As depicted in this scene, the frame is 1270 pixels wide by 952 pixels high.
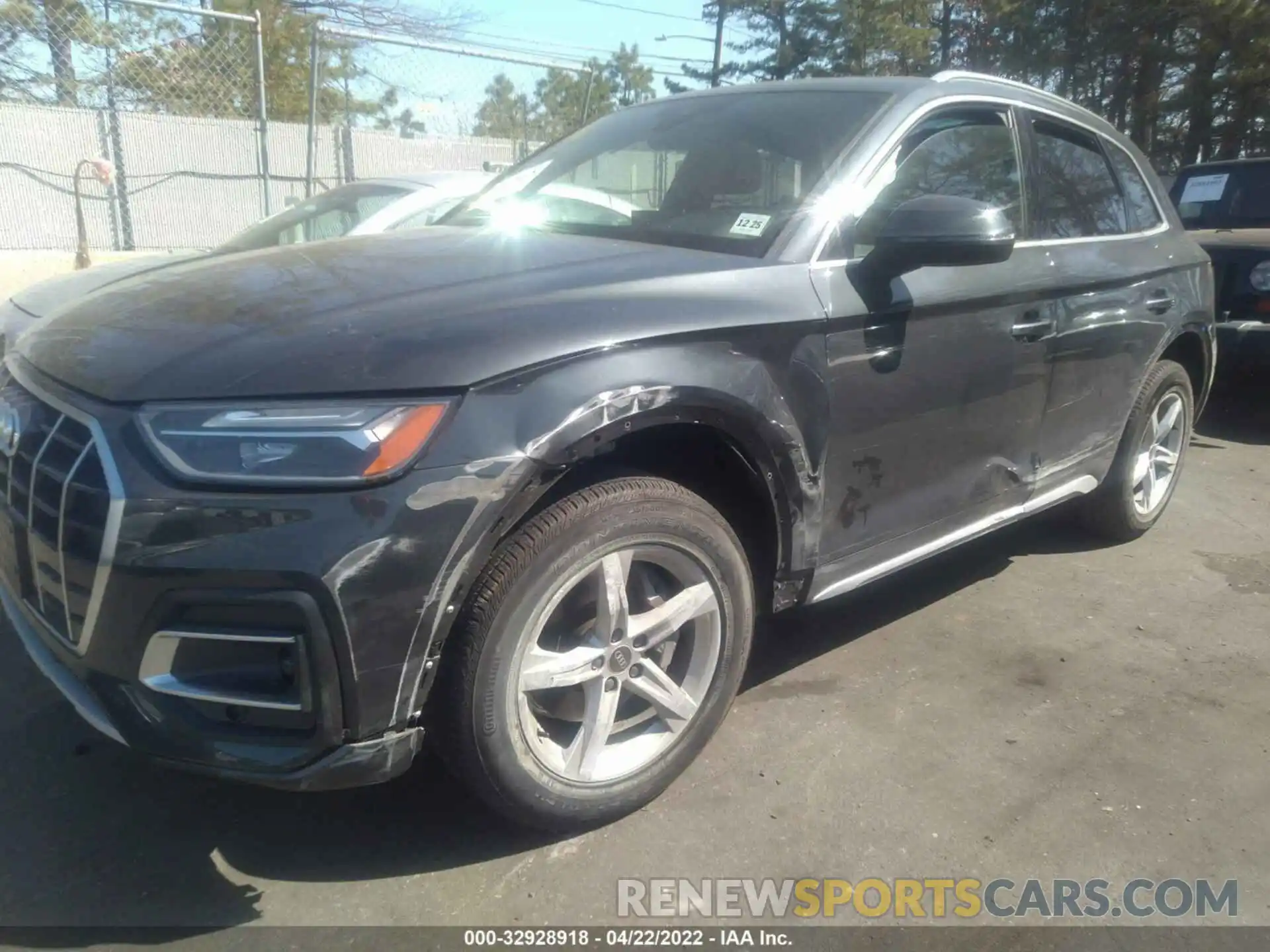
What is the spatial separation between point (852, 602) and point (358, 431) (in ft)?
7.74

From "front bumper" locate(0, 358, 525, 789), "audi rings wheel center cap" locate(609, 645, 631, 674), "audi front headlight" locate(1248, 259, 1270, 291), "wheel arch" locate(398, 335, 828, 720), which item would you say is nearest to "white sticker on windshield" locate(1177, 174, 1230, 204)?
"audi front headlight" locate(1248, 259, 1270, 291)

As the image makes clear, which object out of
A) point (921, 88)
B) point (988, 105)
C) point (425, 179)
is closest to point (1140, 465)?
point (988, 105)

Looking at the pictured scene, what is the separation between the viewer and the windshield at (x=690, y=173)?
2.83 metres

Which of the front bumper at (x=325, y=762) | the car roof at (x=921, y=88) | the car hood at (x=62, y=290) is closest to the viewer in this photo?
the front bumper at (x=325, y=762)

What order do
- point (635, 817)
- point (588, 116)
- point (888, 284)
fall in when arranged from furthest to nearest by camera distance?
point (588, 116), point (888, 284), point (635, 817)

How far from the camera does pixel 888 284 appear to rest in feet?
8.97

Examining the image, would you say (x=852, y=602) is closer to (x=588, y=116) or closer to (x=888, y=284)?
(x=888, y=284)

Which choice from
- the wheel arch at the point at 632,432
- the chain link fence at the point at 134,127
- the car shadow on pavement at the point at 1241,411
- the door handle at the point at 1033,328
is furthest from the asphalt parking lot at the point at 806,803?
the chain link fence at the point at 134,127

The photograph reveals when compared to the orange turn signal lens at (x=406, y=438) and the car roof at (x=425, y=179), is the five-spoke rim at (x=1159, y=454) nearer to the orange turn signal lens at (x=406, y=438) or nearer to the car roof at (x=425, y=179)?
the orange turn signal lens at (x=406, y=438)

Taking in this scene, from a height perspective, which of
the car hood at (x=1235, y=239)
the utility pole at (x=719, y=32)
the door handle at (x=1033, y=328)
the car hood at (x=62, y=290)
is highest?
the utility pole at (x=719, y=32)

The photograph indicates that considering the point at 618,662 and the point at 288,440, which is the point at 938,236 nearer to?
the point at 618,662

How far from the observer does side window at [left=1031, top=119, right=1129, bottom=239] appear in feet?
11.6

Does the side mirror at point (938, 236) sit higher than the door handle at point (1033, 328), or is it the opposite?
the side mirror at point (938, 236)

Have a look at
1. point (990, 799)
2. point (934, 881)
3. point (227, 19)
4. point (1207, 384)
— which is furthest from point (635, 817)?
point (227, 19)
